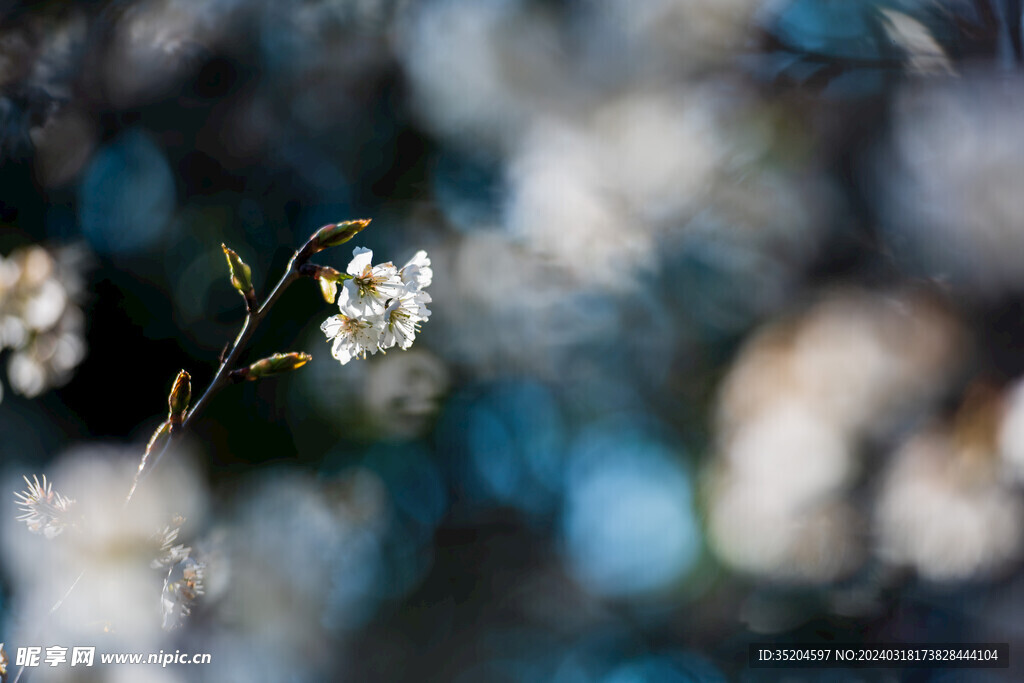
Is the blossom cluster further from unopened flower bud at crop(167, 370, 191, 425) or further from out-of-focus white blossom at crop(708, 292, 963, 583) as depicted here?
out-of-focus white blossom at crop(708, 292, 963, 583)

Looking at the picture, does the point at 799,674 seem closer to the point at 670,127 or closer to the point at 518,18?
the point at 670,127

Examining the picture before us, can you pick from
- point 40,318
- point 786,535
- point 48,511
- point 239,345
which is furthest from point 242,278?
point 786,535

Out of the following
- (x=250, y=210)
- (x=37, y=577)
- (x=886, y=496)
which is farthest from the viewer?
(x=250, y=210)

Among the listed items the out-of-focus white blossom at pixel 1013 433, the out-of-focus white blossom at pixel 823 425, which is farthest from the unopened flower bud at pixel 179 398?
the out-of-focus white blossom at pixel 1013 433

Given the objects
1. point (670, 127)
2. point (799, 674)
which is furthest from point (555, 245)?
point (799, 674)

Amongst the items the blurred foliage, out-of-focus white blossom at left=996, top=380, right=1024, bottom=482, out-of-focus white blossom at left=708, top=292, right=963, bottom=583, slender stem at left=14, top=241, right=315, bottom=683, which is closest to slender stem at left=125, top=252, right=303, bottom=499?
slender stem at left=14, top=241, right=315, bottom=683

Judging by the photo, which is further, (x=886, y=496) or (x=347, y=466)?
(x=347, y=466)
